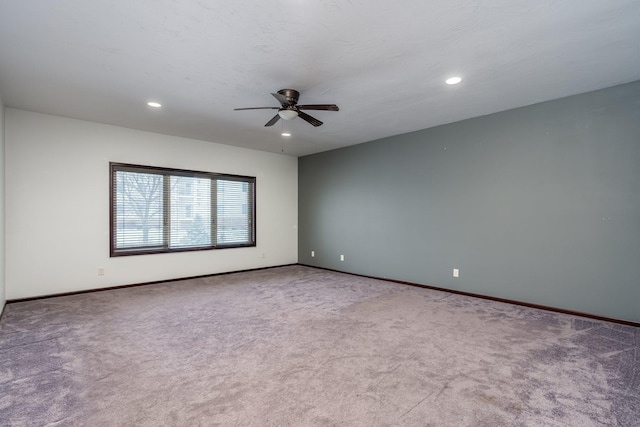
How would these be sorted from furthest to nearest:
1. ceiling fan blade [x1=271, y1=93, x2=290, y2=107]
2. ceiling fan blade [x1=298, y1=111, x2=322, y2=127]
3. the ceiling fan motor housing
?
ceiling fan blade [x1=298, y1=111, x2=322, y2=127] < the ceiling fan motor housing < ceiling fan blade [x1=271, y1=93, x2=290, y2=107]

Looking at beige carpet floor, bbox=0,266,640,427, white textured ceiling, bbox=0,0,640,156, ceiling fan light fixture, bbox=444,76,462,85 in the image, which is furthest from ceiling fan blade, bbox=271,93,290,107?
beige carpet floor, bbox=0,266,640,427

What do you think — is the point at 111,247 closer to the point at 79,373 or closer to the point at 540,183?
the point at 79,373

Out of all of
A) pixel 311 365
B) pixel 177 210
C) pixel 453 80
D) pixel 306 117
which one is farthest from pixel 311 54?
pixel 177 210

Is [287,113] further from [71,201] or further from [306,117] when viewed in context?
[71,201]

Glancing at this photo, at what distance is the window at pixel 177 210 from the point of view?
5.24 m

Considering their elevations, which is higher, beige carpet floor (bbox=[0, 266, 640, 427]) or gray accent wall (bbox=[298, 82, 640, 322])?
gray accent wall (bbox=[298, 82, 640, 322])

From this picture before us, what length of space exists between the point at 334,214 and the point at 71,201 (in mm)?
4631

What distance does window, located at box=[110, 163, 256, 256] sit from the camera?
5238 mm

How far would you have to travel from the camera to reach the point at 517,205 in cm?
434

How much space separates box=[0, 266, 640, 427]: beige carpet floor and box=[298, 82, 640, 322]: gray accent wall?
1.63ft

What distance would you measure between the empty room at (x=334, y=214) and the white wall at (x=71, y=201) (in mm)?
30

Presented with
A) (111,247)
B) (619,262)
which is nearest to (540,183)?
(619,262)

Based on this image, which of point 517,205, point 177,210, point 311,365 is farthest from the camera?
point 177,210

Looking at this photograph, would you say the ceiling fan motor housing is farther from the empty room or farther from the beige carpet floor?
the beige carpet floor
